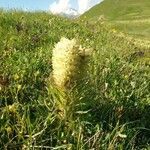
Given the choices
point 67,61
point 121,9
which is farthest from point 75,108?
point 121,9

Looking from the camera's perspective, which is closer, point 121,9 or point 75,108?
point 75,108

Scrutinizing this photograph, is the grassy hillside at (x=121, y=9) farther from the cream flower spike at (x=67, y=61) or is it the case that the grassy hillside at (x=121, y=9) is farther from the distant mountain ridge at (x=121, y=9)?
the cream flower spike at (x=67, y=61)

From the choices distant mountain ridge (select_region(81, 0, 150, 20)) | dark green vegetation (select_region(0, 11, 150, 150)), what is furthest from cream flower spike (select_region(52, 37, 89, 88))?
distant mountain ridge (select_region(81, 0, 150, 20))

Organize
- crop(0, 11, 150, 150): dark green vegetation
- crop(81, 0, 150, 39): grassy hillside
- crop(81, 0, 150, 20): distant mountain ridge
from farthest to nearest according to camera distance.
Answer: crop(81, 0, 150, 20): distant mountain ridge < crop(81, 0, 150, 39): grassy hillside < crop(0, 11, 150, 150): dark green vegetation

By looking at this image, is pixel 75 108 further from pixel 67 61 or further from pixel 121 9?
pixel 121 9

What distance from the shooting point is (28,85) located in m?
6.36

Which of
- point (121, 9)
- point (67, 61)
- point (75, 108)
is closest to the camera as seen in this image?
point (67, 61)

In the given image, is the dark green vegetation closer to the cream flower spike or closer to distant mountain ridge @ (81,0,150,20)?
the cream flower spike

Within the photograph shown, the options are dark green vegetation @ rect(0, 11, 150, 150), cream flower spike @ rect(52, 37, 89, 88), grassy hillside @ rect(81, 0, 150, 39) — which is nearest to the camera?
dark green vegetation @ rect(0, 11, 150, 150)

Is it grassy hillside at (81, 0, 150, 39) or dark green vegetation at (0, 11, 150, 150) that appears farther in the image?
grassy hillside at (81, 0, 150, 39)

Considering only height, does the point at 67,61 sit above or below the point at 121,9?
above

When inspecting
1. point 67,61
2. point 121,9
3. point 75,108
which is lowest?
point 121,9

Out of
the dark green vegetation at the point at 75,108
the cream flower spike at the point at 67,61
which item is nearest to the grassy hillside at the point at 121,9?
the dark green vegetation at the point at 75,108

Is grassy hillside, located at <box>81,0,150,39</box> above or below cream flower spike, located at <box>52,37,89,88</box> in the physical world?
below
